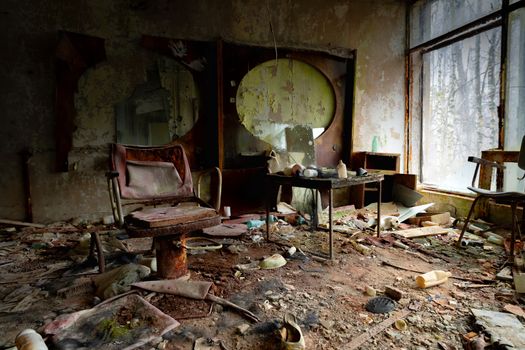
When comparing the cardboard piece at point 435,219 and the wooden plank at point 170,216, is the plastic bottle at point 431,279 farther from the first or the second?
the cardboard piece at point 435,219

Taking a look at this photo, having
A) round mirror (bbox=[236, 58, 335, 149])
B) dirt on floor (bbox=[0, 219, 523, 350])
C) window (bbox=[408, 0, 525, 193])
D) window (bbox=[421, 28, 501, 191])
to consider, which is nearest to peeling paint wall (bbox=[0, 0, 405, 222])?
round mirror (bbox=[236, 58, 335, 149])

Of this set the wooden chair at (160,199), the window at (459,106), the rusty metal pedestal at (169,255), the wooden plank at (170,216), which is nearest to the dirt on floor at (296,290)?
the rusty metal pedestal at (169,255)

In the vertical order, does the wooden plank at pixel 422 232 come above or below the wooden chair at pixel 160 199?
below

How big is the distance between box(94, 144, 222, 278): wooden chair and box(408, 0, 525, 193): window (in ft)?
11.8

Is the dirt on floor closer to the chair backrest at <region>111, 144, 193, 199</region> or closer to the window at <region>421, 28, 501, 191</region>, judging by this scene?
the chair backrest at <region>111, 144, 193, 199</region>

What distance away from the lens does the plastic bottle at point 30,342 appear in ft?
5.03

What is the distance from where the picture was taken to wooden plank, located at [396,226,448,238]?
3682 millimetres

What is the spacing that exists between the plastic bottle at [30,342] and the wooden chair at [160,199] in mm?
701

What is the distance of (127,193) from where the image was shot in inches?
112

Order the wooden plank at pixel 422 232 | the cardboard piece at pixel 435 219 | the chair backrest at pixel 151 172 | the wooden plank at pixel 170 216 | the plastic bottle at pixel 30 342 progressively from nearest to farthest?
the plastic bottle at pixel 30 342 < the wooden plank at pixel 170 216 < the chair backrest at pixel 151 172 < the wooden plank at pixel 422 232 < the cardboard piece at pixel 435 219

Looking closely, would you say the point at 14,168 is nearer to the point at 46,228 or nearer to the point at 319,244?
the point at 46,228

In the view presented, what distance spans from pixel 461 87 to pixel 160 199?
168 inches

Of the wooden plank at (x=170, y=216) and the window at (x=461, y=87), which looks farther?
the window at (x=461, y=87)

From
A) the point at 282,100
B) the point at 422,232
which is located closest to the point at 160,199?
the point at 282,100
